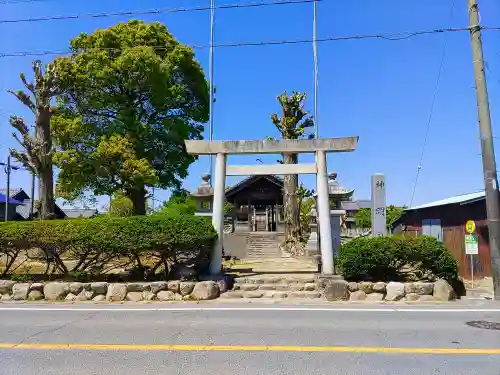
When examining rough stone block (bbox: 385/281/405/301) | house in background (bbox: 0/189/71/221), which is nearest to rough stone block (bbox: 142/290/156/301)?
rough stone block (bbox: 385/281/405/301)

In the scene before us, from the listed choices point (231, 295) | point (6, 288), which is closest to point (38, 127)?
point (6, 288)

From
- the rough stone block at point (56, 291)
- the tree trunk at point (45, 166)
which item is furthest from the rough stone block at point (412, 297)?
the tree trunk at point (45, 166)

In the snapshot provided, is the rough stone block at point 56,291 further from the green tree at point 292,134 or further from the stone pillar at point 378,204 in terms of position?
the green tree at point 292,134

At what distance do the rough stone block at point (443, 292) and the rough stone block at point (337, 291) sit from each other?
222 centimetres

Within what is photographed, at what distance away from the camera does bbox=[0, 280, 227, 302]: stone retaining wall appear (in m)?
11.0

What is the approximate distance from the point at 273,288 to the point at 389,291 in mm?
3112

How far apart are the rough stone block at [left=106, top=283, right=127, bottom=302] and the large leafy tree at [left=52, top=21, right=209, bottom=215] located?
10771 mm

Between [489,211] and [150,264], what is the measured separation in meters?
10.3
